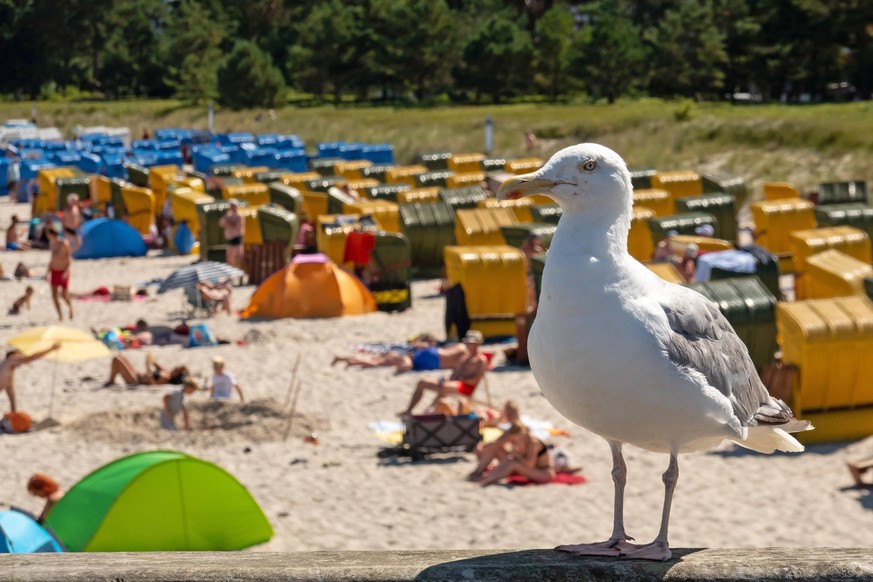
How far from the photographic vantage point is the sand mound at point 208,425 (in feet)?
45.0

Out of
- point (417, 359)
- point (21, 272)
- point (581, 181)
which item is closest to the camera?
point (581, 181)

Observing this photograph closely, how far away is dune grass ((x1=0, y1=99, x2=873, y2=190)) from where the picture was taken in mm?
35594

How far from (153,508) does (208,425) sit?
13.3 feet

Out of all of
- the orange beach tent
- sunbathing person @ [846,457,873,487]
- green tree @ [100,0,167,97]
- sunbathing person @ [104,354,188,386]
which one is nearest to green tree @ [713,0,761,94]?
green tree @ [100,0,167,97]

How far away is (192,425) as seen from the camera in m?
14.2

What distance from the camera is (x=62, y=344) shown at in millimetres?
15438

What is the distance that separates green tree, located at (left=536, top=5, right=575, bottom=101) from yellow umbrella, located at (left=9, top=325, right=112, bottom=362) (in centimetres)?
4464

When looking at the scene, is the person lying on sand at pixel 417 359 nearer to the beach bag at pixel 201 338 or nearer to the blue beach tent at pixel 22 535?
the beach bag at pixel 201 338

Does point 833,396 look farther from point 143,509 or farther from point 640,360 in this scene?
point 640,360

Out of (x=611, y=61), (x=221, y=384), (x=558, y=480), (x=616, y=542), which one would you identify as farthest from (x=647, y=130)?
(x=616, y=542)

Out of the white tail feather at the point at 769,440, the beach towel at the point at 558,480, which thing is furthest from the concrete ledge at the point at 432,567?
the beach towel at the point at 558,480

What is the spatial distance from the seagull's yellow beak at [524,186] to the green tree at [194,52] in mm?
67737

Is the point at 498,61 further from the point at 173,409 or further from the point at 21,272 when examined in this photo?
the point at 173,409

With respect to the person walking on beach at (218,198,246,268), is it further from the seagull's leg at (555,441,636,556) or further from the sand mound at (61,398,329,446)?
the seagull's leg at (555,441,636,556)
